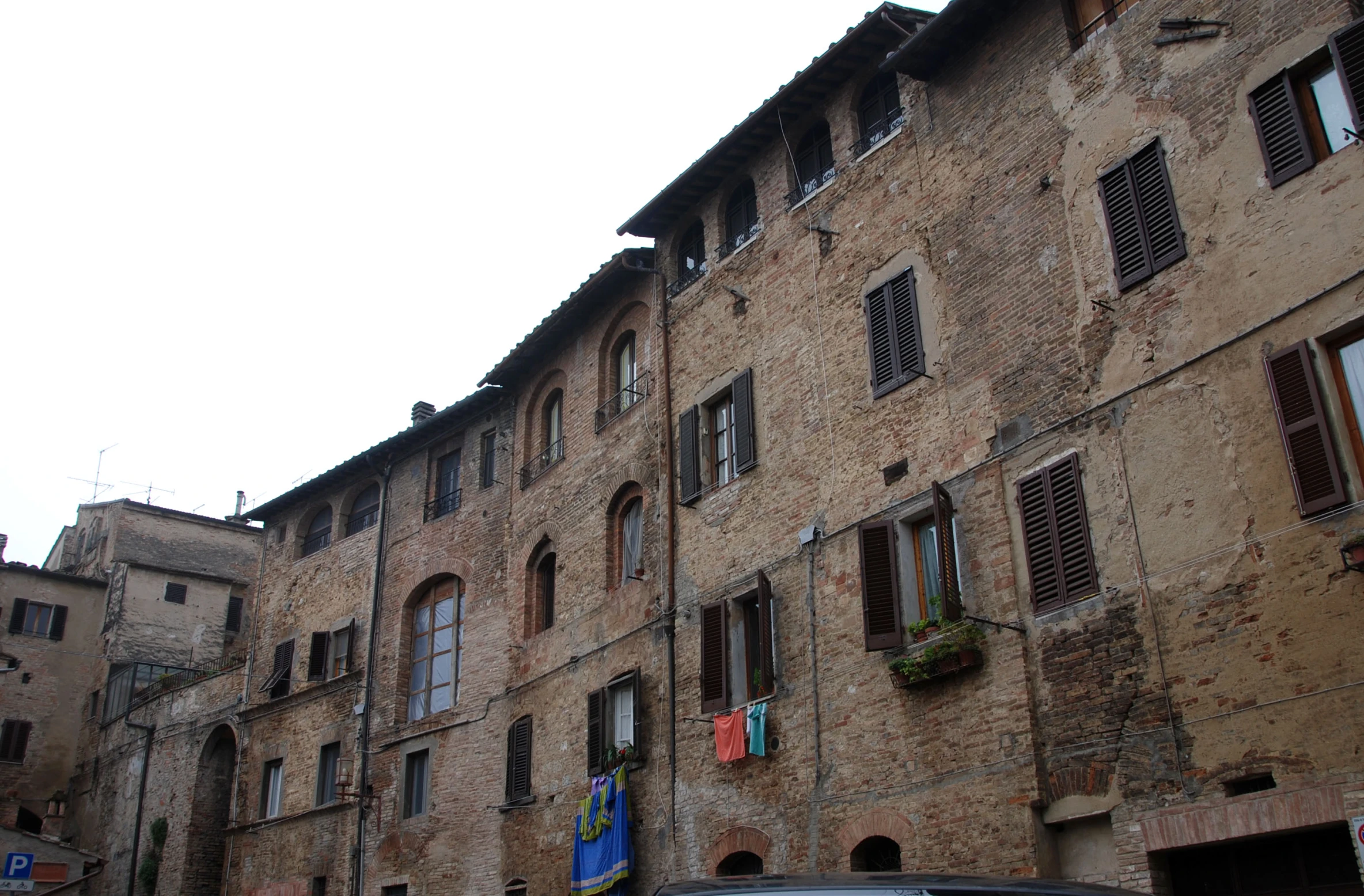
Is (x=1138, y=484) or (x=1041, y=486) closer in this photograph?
(x=1138, y=484)

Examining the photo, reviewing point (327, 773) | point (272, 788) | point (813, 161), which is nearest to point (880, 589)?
point (813, 161)

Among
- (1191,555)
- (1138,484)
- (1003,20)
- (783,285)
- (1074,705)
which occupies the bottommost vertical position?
(1074,705)

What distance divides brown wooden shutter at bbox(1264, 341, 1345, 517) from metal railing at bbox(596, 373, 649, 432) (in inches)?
397

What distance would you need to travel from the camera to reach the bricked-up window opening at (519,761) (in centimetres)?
1855

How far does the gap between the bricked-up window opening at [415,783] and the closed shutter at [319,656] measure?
3681 mm

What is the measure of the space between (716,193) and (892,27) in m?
3.86

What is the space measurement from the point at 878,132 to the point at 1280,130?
18.4 ft

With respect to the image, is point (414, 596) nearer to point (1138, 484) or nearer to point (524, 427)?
point (524, 427)

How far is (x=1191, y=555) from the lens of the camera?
1021cm

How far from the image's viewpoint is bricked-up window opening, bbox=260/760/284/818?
959 inches

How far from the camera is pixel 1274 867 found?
366 inches

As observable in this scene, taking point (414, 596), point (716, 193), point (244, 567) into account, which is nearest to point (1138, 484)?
point (716, 193)

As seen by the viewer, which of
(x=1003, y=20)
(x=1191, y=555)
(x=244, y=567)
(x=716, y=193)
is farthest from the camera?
(x=244, y=567)

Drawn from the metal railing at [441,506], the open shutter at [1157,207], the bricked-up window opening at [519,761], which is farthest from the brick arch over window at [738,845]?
the metal railing at [441,506]
